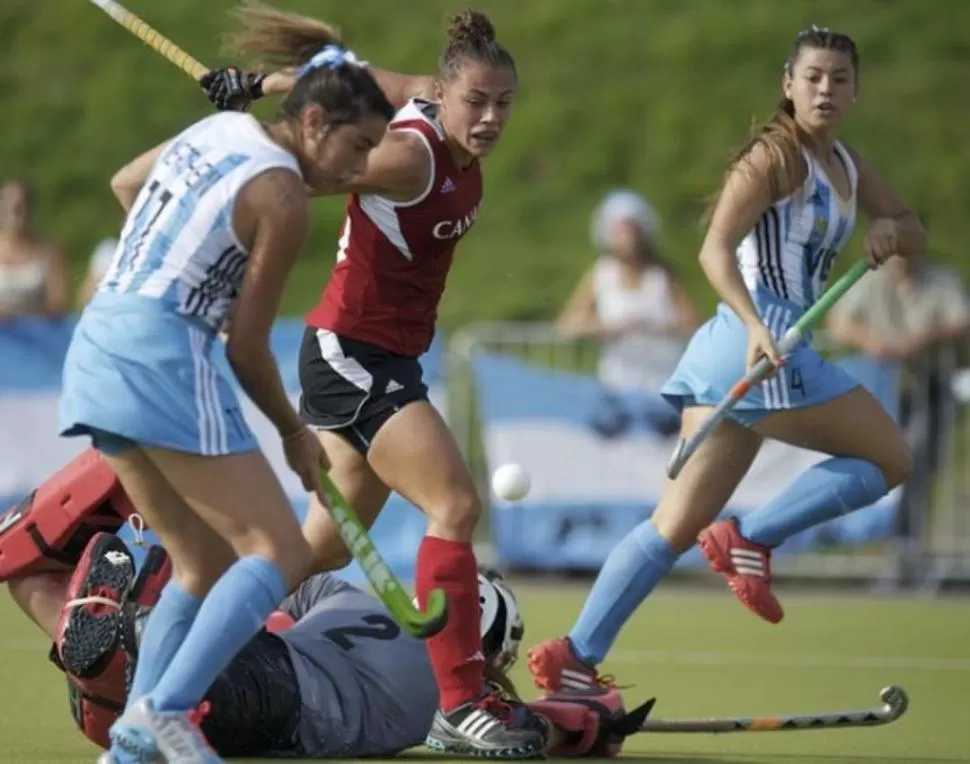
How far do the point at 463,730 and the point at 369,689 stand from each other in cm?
30

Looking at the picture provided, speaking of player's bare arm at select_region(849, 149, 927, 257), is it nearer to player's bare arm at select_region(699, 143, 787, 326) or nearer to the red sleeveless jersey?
player's bare arm at select_region(699, 143, 787, 326)

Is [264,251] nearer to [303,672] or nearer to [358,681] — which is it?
[303,672]

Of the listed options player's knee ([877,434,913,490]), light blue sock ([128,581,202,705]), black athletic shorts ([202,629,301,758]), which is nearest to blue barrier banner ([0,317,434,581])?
player's knee ([877,434,913,490])

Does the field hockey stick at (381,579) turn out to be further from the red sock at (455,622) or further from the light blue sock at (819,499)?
the light blue sock at (819,499)

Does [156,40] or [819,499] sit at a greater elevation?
[156,40]

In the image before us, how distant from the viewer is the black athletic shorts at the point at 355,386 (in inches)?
244

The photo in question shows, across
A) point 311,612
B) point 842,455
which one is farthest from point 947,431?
point 311,612

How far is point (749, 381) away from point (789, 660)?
254 centimetres

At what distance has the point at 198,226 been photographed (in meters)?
5.00

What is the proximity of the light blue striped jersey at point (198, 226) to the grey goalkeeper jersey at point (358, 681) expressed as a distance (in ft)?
4.02

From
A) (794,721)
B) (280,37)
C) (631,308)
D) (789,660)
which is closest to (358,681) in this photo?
(794,721)

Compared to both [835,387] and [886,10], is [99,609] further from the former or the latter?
[886,10]

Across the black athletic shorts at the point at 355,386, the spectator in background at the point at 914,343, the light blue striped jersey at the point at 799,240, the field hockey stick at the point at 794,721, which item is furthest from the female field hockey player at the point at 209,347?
the spectator in background at the point at 914,343

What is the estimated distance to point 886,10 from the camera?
763 inches
